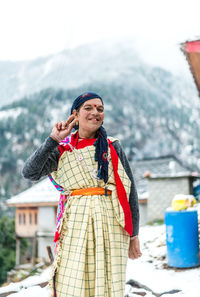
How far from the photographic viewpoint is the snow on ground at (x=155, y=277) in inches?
149

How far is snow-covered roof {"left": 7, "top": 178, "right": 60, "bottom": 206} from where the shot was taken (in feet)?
53.8

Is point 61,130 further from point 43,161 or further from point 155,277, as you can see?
point 155,277

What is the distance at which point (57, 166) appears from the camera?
2146mm

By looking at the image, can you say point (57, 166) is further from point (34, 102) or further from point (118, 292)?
point (34, 102)

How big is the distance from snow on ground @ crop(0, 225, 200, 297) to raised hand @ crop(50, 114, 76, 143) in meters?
1.78

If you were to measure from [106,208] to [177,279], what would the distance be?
2.82 m

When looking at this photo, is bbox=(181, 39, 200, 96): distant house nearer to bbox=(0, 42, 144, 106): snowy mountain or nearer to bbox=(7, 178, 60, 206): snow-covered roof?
bbox=(7, 178, 60, 206): snow-covered roof

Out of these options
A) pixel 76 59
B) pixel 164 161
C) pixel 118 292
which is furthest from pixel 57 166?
pixel 76 59

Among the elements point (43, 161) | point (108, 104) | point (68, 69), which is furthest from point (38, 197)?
point (68, 69)

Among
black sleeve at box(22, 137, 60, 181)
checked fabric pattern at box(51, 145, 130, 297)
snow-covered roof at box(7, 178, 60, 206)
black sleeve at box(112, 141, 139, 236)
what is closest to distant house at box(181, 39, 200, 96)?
black sleeve at box(112, 141, 139, 236)

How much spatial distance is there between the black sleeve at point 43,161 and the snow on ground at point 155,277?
1.53 meters

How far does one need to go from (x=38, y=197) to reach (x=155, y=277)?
43.5 ft

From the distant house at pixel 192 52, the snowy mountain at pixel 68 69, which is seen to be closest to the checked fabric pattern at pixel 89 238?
the distant house at pixel 192 52

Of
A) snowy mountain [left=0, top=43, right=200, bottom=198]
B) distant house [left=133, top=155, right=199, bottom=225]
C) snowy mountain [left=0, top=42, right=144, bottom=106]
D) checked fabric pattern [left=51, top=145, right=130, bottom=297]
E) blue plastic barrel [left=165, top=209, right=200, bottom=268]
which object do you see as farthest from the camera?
snowy mountain [left=0, top=42, right=144, bottom=106]
